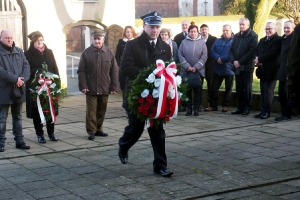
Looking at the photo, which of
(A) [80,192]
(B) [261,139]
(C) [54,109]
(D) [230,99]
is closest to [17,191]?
(A) [80,192]

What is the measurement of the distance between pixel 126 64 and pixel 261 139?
131 inches

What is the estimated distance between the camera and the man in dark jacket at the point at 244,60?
13.2 metres

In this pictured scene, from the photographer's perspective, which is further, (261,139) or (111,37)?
(111,37)

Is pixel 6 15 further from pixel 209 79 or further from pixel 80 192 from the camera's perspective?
pixel 80 192

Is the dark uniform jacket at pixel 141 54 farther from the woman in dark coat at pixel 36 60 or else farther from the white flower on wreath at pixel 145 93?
the woman in dark coat at pixel 36 60

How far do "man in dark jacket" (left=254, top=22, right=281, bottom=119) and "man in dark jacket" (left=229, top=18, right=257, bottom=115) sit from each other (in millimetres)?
392

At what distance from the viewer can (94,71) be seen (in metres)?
10.8

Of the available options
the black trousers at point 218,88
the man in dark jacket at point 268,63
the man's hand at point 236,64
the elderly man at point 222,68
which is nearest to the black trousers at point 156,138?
the man in dark jacket at point 268,63

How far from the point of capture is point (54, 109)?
10.5 metres

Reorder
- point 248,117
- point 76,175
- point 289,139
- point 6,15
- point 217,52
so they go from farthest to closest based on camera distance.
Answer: point 6,15 → point 217,52 → point 248,117 → point 289,139 → point 76,175

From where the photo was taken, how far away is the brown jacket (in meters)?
10.8

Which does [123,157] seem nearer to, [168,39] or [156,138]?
[156,138]

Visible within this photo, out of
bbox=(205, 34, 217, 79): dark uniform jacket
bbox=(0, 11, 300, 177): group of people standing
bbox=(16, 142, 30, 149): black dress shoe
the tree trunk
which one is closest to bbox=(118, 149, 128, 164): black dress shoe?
bbox=(0, 11, 300, 177): group of people standing

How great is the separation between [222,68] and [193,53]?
824mm
